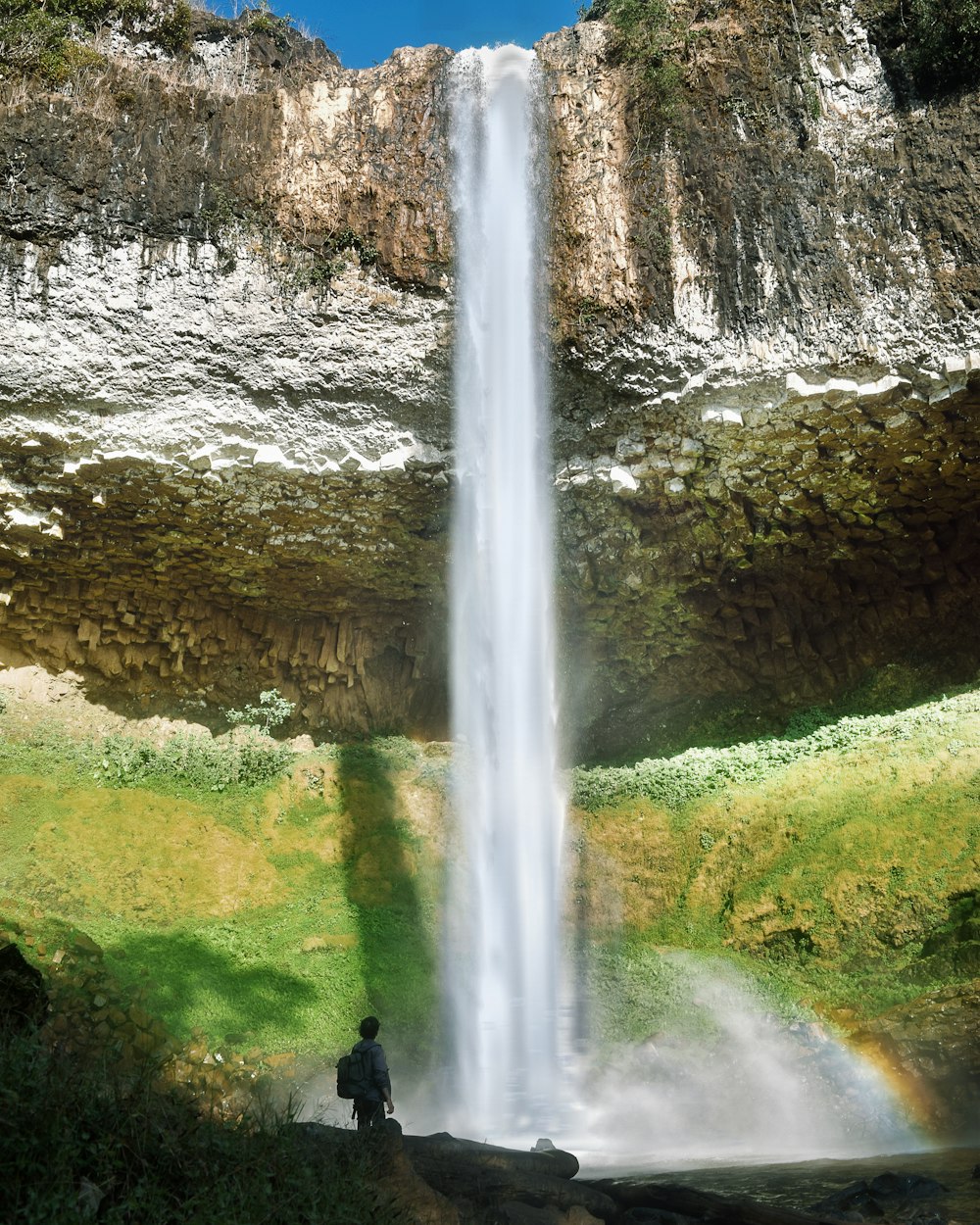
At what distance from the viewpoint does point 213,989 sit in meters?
10.9

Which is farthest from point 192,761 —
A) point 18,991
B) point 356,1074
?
Answer: point 18,991

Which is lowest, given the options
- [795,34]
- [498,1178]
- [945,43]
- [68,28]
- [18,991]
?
[498,1178]

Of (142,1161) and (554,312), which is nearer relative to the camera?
(142,1161)

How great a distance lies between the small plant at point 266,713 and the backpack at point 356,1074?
403 inches

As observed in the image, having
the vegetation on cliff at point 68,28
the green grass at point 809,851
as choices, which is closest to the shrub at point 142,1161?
the green grass at point 809,851

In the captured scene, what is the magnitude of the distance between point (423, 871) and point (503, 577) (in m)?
4.84

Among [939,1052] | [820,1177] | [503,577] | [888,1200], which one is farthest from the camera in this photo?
[503,577]

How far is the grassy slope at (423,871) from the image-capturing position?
1071 cm

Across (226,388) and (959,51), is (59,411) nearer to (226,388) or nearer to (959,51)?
(226,388)

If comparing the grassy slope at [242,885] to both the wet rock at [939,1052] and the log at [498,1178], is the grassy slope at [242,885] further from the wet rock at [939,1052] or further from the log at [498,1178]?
the wet rock at [939,1052]

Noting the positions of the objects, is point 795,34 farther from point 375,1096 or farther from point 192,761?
point 192,761

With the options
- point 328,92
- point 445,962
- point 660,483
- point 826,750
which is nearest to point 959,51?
point 660,483

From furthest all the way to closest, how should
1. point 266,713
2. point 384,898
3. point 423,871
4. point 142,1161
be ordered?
point 266,713, point 423,871, point 384,898, point 142,1161

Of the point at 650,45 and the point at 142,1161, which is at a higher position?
the point at 650,45
